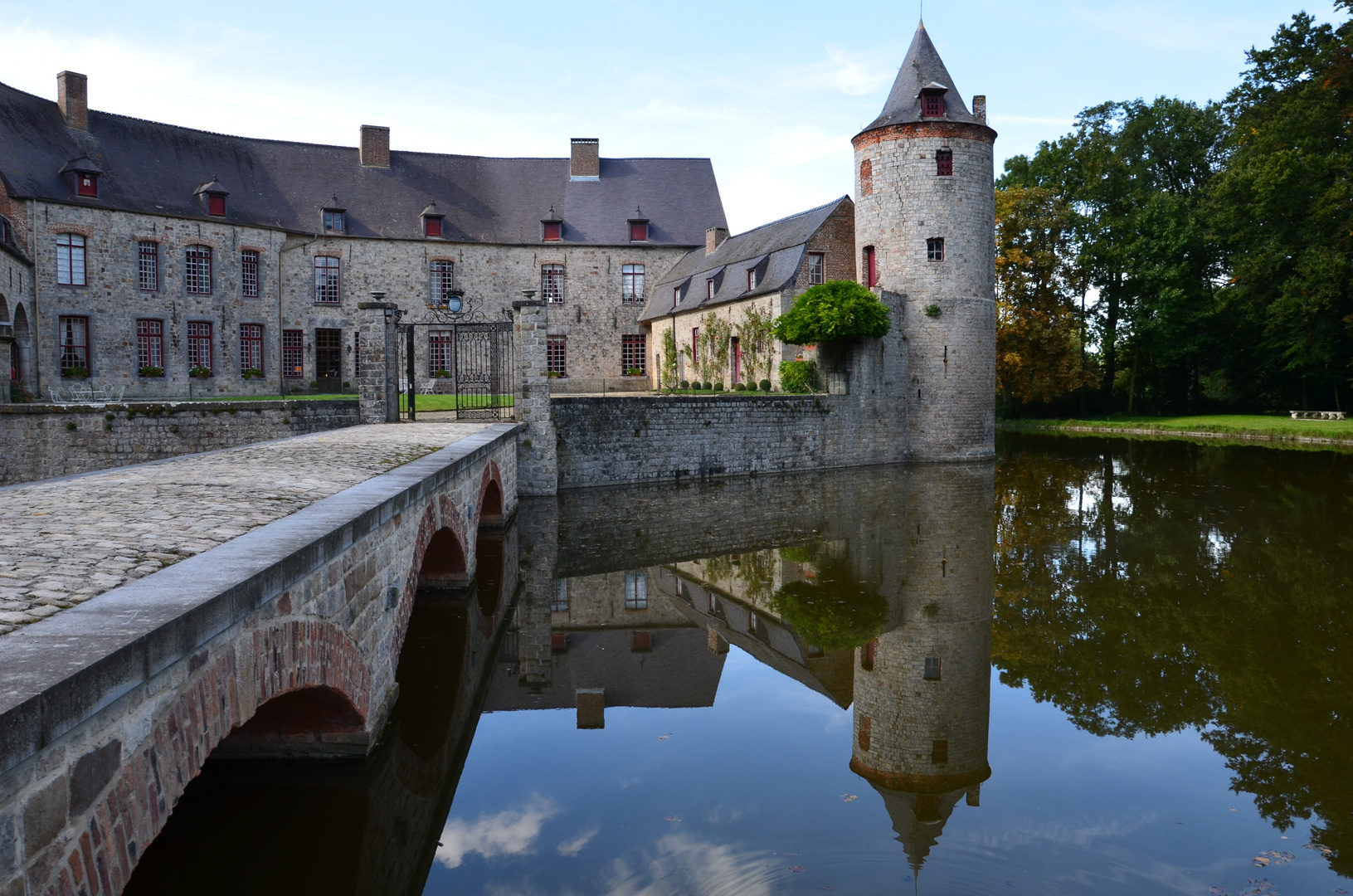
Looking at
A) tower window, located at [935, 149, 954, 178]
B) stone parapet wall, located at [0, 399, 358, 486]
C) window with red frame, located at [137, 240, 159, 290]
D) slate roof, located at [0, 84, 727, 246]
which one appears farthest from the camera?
window with red frame, located at [137, 240, 159, 290]

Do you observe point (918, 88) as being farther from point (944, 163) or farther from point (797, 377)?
point (797, 377)

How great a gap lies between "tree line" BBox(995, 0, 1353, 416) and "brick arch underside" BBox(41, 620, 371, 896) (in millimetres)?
30187

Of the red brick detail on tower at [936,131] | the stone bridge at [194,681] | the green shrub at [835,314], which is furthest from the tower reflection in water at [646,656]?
the red brick detail on tower at [936,131]

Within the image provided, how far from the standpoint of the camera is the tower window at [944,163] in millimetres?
21922

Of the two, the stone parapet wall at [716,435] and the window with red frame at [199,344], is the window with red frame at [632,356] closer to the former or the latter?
the stone parapet wall at [716,435]

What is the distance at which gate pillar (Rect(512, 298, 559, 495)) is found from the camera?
1472cm

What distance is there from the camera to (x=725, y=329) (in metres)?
26.1

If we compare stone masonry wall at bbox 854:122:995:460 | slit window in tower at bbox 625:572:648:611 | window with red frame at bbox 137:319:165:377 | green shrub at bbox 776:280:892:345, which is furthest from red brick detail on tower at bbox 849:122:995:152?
window with red frame at bbox 137:319:165:377

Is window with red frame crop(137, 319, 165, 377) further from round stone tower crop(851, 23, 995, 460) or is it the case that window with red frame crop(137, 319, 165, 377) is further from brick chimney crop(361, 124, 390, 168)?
round stone tower crop(851, 23, 995, 460)

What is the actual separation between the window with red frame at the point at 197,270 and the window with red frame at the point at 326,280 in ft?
10.3

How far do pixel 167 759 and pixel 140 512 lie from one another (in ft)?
8.41

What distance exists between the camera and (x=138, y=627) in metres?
2.17

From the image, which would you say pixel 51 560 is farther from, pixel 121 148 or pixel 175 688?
pixel 121 148

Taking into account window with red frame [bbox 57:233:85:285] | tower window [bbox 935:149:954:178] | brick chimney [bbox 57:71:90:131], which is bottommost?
window with red frame [bbox 57:233:85:285]
